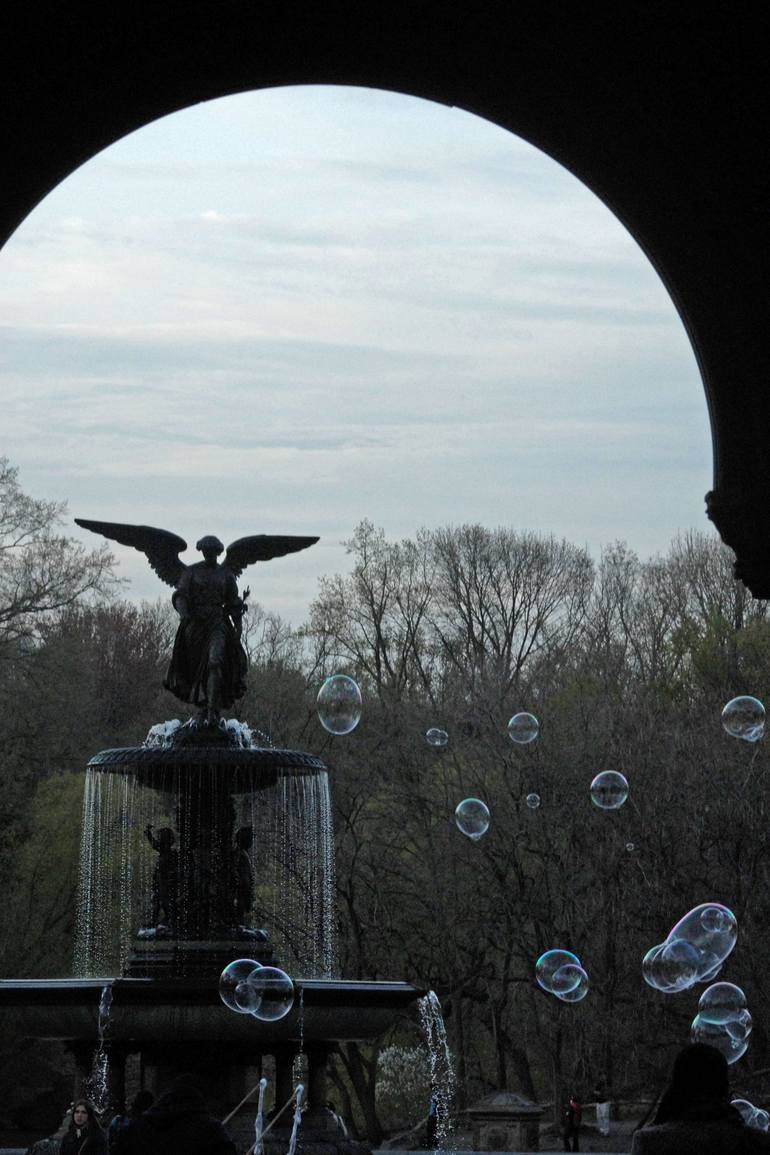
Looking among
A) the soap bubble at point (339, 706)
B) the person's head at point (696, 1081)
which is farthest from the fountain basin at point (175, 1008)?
the person's head at point (696, 1081)

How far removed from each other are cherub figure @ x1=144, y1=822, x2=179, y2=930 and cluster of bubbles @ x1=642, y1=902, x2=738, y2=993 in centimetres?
563

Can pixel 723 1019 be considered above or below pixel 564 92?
below

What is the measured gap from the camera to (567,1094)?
124ft

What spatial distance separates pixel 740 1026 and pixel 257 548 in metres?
7.81

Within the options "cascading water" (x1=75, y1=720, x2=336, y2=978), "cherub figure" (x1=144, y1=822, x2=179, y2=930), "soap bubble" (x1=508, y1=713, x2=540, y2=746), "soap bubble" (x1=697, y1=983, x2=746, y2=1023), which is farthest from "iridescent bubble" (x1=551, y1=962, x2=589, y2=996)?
"cascading water" (x1=75, y1=720, x2=336, y2=978)

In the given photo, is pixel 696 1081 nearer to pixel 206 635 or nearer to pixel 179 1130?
pixel 179 1130

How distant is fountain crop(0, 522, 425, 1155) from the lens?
15.4m

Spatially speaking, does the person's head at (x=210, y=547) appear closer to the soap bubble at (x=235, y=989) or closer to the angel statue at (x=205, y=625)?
the angel statue at (x=205, y=625)

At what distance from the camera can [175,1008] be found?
50.5ft

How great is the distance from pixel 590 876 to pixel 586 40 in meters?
30.3

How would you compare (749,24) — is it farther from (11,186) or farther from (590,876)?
(590,876)

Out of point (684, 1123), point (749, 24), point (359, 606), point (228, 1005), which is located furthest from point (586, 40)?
point (359, 606)

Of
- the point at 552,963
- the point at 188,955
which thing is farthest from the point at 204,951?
the point at 552,963

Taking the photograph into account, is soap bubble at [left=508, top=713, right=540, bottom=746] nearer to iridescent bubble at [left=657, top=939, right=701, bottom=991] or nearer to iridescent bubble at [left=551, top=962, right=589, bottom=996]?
iridescent bubble at [left=551, top=962, right=589, bottom=996]
